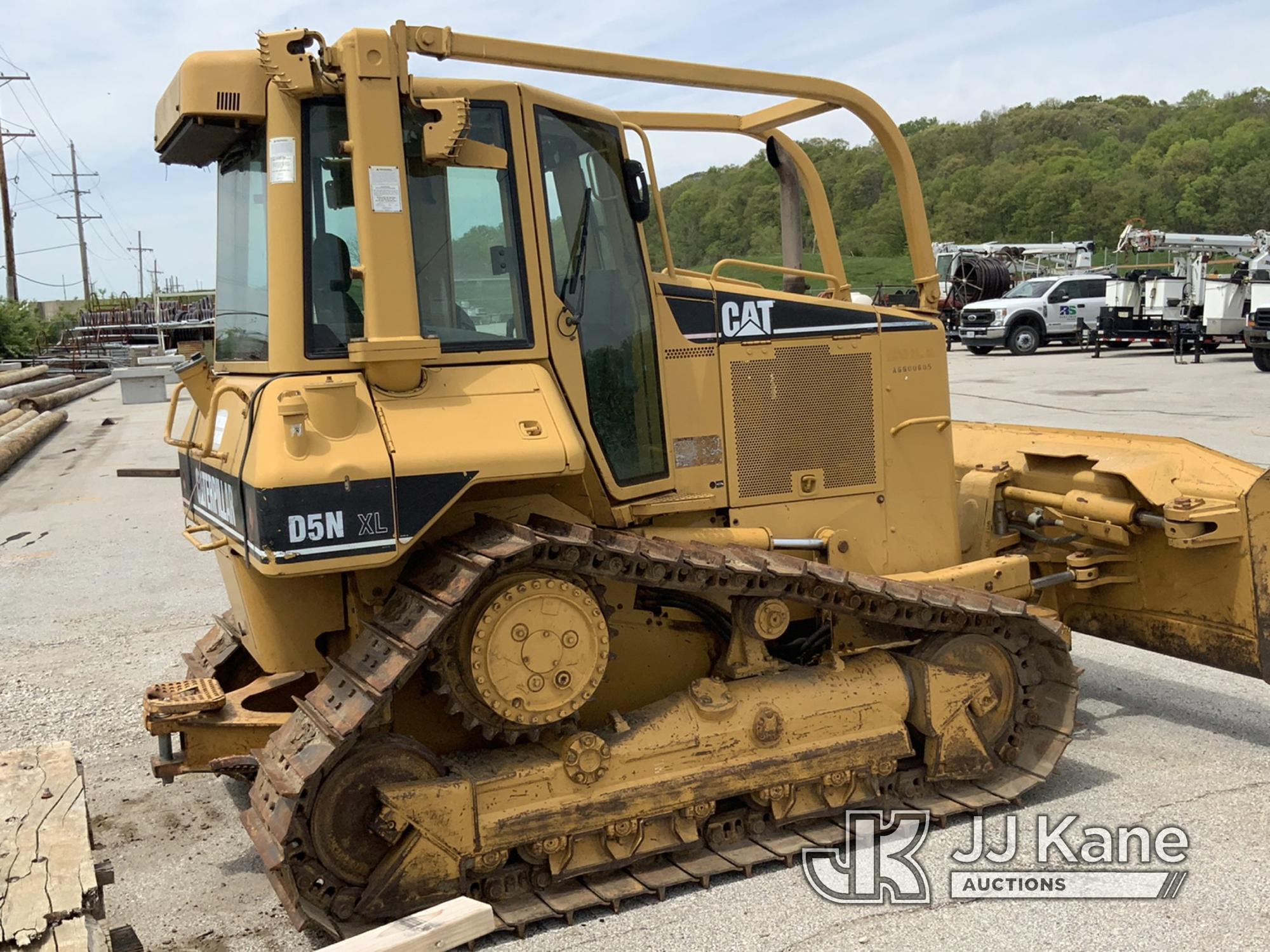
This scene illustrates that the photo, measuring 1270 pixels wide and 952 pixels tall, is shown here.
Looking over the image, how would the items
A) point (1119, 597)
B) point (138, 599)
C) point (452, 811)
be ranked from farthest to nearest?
point (138, 599) < point (1119, 597) < point (452, 811)

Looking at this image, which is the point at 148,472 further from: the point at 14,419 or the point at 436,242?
the point at 14,419

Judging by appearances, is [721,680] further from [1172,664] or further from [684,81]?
[1172,664]

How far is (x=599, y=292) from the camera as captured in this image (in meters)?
4.68

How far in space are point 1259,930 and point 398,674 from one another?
3.10 metres

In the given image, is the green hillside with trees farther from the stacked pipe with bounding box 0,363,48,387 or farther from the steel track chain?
the stacked pipe with bounding box 0,363,48,387

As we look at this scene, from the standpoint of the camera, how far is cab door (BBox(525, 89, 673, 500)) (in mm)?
4520

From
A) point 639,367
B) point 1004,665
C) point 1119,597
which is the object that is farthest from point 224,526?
point 1119,597

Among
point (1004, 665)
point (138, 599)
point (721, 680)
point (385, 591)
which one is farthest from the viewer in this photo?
point (138, 599)

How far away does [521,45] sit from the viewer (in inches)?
173

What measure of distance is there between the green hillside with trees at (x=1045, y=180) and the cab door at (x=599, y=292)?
49.5 ft

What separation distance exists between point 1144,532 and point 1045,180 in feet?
238

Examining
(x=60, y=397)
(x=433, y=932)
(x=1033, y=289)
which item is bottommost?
(x=433, y=932)

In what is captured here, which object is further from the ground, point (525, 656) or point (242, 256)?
point (242, 256)

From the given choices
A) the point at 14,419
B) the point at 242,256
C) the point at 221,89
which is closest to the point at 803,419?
the point at 242,256
